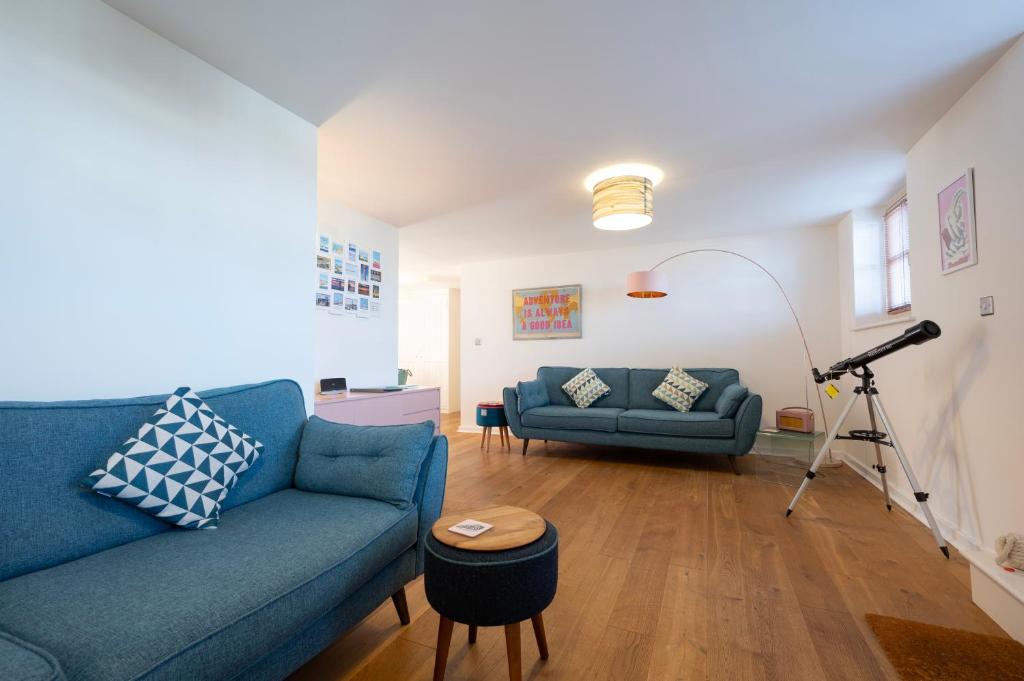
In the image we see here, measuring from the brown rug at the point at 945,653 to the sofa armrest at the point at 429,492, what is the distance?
5.46 feet

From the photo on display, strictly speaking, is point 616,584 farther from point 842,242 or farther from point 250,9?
point 842,242

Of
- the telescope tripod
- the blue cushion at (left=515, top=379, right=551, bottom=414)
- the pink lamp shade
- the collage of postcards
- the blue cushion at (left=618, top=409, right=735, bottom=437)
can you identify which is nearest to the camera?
the telescope tripod

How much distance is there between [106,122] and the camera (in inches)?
67.1

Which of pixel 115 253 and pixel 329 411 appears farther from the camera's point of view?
pixel 329 411

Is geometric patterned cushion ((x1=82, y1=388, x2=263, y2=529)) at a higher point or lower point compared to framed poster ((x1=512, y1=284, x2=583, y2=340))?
lower

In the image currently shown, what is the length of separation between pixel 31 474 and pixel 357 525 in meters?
0.89

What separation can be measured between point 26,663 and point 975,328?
11.3 feet

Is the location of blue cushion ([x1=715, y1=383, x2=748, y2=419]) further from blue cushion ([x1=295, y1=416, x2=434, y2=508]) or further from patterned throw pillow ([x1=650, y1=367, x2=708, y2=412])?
blue cushion ([x1=295, y1=416, x2=434, y2=508])

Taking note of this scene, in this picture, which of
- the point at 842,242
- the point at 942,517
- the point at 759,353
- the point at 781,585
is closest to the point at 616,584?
the point at 781,585

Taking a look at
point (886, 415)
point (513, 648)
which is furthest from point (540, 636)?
point (886, 415)

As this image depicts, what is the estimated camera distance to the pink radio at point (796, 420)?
3.99 m

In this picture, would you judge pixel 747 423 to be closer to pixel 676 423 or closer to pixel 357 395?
pixel 676 423

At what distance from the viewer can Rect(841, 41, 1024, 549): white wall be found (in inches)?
73.5

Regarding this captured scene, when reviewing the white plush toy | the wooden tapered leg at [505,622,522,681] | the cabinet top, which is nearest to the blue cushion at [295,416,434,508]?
the wooden tapered leg at [505,622,522,681]
